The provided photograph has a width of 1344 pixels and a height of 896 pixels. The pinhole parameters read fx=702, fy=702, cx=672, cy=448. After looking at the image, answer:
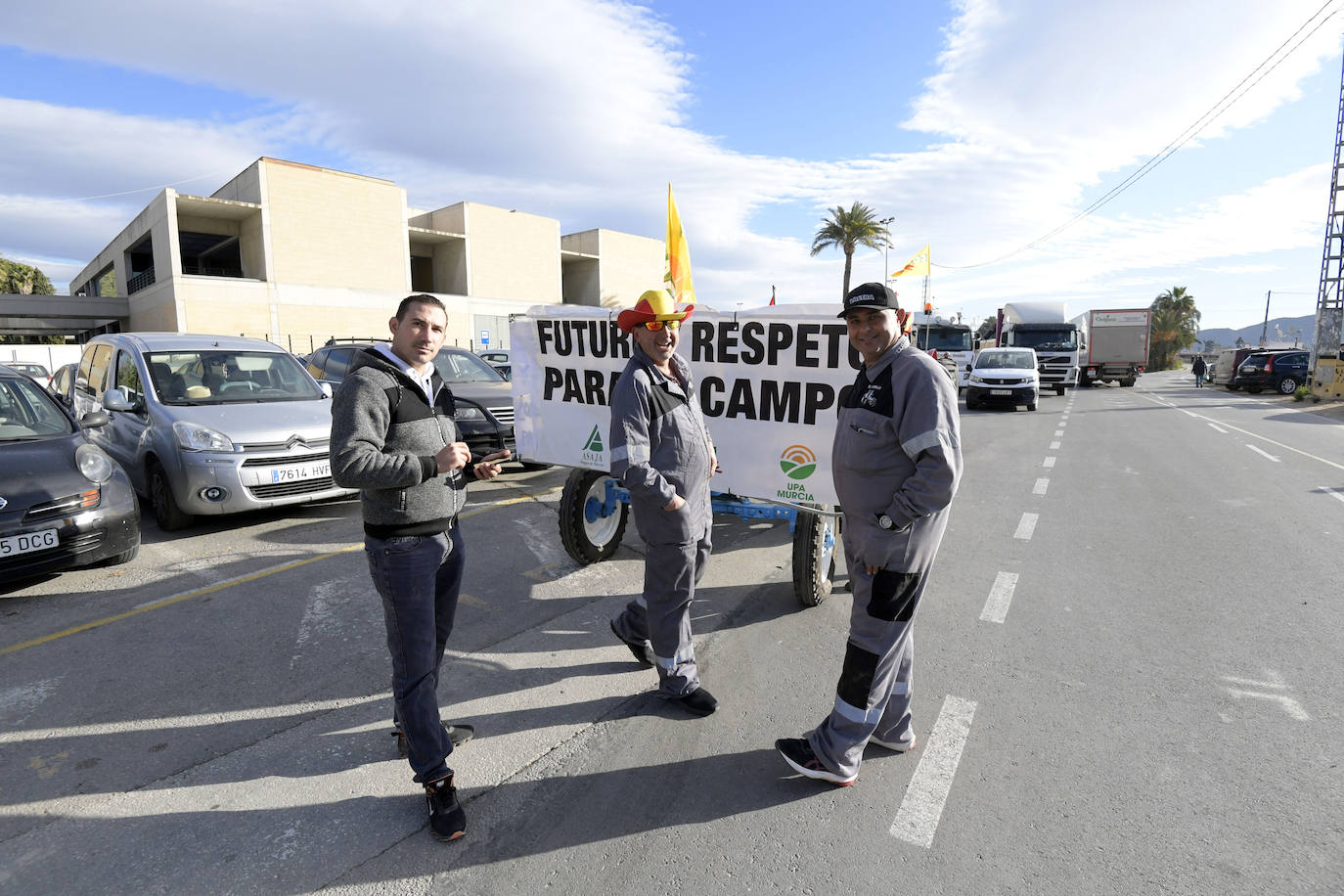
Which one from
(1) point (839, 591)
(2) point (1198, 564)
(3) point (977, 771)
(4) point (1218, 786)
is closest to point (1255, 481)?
(2) point (1198, 564)

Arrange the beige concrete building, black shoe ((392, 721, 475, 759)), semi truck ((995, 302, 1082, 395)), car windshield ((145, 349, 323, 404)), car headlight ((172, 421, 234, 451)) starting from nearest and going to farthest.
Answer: black shoe ((392, 721, 475, 759)), car headlight ((172, 421, 234, 451)), car windshield ((145, 349, 323, 404)), semi truck ((995, 302, 1082, 395)), the beige concrete building

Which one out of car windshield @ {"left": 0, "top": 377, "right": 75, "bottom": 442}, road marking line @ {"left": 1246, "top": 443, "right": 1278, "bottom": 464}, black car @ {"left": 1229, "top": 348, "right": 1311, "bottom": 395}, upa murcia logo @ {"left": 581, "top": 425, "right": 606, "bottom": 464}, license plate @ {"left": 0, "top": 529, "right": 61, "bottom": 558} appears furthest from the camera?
black car @ {"left": 1229, "top": 348, "right": 1311, "bottom": 395}

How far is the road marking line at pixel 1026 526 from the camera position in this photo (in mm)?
6559

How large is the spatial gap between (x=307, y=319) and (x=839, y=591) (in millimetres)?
36082

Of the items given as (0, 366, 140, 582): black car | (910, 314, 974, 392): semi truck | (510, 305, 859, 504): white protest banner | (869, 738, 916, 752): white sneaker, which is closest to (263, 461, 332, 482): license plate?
(0, 366, 140, 582): black car

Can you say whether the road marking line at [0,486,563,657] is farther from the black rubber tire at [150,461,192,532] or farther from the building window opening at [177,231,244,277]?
the building window opening at [177,231,244,277]

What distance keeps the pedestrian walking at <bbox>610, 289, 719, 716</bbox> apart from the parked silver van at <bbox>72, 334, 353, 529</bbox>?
447cm

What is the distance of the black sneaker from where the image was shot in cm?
285

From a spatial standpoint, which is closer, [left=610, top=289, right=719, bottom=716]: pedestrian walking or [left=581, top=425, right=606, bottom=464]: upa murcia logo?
[left=610, top=289, right=719, bottom=716]: pedestrian walking

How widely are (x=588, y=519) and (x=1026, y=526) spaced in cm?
435

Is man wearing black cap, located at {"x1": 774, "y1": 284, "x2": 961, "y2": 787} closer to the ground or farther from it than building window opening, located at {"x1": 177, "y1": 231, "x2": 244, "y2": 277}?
closer to the ground

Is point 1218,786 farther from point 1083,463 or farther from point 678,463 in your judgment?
point 1083,463

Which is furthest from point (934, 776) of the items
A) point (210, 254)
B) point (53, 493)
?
point (210, 254)

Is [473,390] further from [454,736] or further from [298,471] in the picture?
[454,736]
